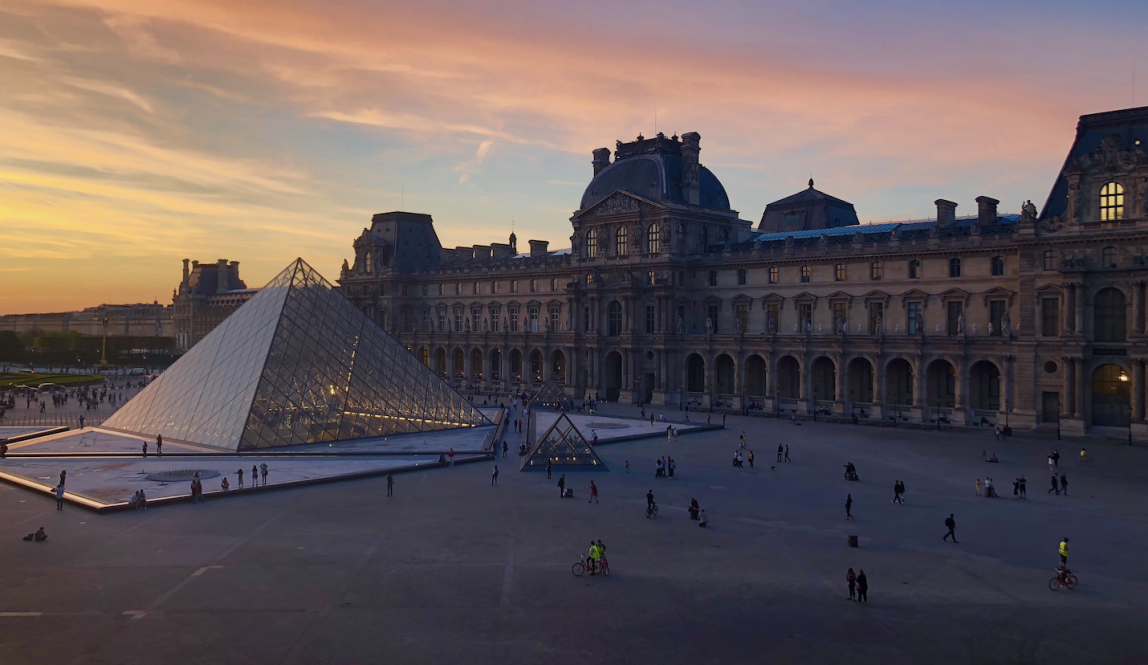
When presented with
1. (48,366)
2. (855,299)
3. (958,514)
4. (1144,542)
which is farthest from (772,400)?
(48,366)

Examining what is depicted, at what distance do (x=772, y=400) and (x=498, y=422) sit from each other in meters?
18.6

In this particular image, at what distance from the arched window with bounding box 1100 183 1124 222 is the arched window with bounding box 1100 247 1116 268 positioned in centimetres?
144

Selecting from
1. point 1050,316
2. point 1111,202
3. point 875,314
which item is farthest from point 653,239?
point 1111,202

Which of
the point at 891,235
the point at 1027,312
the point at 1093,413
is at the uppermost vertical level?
the point at 891,235

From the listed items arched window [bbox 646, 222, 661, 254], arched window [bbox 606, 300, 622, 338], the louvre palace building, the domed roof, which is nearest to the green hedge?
the louvre palace building

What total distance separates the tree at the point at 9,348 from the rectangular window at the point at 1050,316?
112m

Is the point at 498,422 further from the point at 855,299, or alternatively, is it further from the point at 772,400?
the point at 855,299

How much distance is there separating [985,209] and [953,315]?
6441mm

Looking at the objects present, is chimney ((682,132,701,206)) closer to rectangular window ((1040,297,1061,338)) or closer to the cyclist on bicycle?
rectangular window ((1040,297,1061,338))

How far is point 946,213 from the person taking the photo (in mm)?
51062

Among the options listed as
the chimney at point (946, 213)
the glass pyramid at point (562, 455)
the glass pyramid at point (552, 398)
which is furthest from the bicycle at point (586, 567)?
the chimney at point (946, 213)

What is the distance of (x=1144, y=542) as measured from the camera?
2155 centimetres

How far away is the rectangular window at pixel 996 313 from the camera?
46.0 m

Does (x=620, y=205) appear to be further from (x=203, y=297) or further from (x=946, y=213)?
(x=203, y=297)
